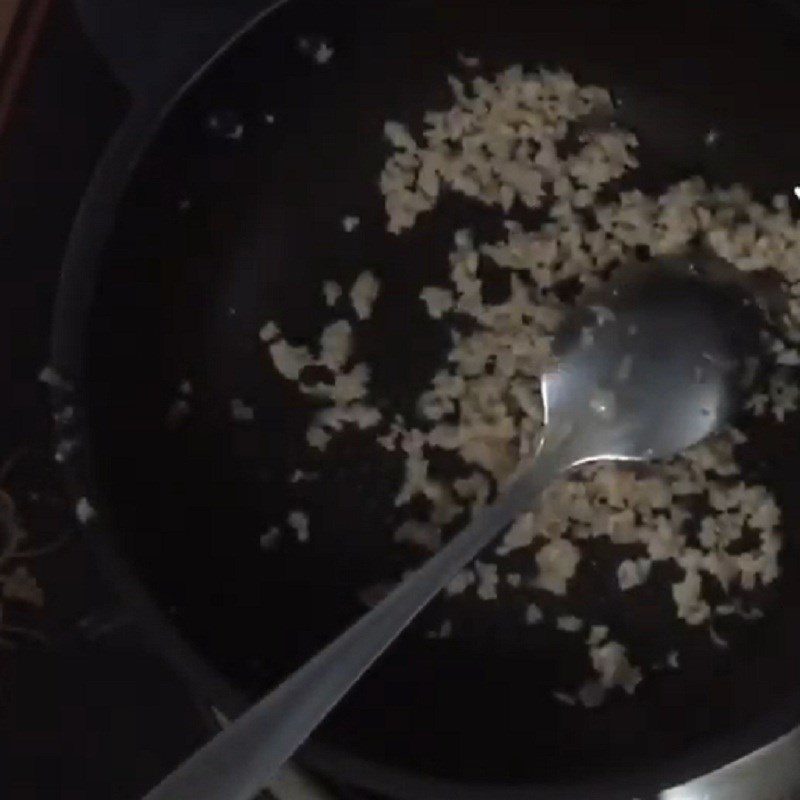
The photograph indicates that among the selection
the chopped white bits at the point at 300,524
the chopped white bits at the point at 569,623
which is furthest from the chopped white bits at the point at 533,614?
the chopped white bits at the point at 300,524

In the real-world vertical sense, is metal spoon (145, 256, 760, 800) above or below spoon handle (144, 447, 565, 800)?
above


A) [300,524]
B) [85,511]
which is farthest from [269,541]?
[85,511]

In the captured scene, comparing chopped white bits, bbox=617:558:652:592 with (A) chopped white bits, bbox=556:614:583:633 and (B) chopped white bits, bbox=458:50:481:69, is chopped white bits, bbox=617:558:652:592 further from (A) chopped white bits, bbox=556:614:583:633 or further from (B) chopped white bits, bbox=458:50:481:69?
(B) chopped white bits, bbox=458:50:481:69

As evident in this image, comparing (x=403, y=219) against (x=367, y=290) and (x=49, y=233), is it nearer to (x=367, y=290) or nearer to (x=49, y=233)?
(x=367, y=290)

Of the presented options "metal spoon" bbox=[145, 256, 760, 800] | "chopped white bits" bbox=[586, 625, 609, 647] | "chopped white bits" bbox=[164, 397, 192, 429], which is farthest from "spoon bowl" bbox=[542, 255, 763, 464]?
"chopped white bits" bbox=[164, 397, 192, 429]

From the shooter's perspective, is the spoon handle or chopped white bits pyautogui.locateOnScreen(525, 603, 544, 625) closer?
the spoon handle

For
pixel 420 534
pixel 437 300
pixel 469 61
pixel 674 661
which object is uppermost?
pixel 469 61

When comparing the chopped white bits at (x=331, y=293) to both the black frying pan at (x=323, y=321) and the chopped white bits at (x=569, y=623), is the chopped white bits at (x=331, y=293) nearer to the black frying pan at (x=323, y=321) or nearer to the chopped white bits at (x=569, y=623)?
the black frying pan at (x=323, y=321)

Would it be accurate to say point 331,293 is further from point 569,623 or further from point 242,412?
point 569,623
